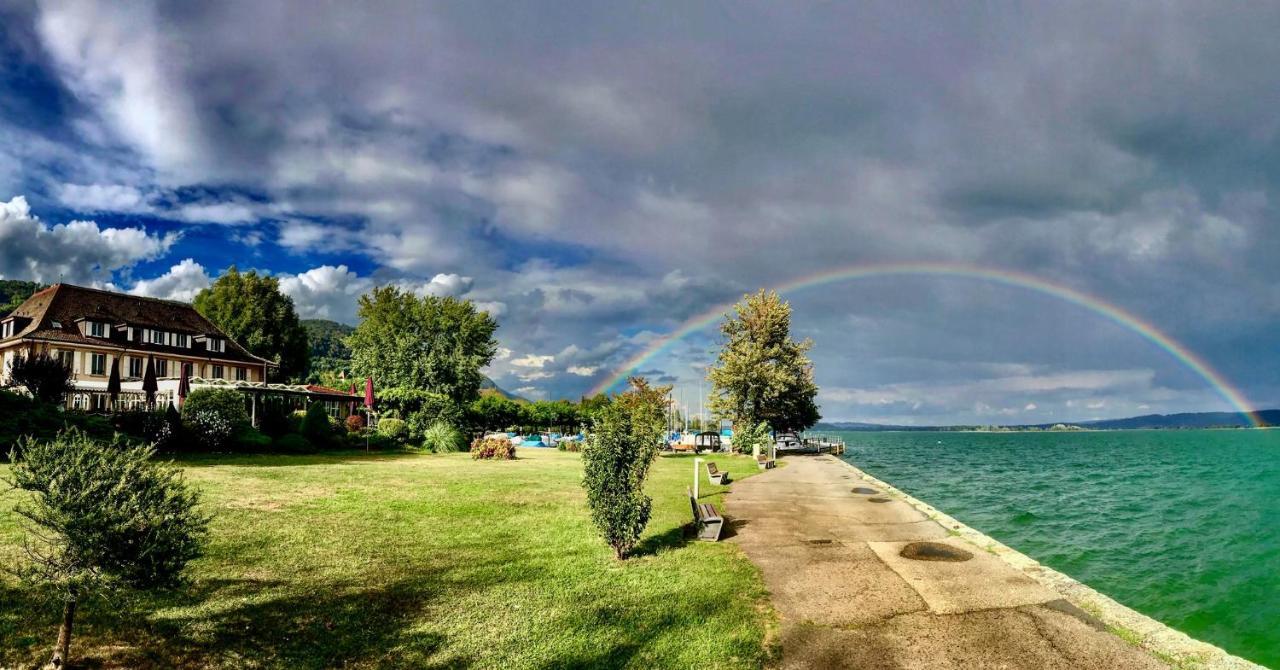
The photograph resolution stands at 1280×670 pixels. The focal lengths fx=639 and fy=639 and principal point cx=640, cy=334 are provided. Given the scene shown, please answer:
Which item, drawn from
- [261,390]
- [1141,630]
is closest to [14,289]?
[261,390]

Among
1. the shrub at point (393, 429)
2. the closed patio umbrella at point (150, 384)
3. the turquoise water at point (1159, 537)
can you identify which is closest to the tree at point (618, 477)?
the turquoise water at point (1159, 537)

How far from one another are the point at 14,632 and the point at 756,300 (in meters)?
53.2

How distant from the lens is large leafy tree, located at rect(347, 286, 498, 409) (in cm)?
5238

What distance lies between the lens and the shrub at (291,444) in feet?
93.2

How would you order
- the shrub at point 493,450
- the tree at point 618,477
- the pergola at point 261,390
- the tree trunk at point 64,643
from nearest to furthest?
the tree trunk at point 64,643
the tree at point 618,477
the shrub at point 493,450
the pergola at point 261,390

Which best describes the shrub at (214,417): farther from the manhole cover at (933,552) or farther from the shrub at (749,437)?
the shrub at (749,437)

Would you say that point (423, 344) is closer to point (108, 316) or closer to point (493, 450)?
point (108, 316)

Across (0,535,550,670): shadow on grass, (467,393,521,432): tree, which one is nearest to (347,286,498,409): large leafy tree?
(467,393,521,432): tree

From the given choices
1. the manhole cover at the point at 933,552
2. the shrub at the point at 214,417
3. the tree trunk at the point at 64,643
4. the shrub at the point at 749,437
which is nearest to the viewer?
the tree trunk at the point at 64,643

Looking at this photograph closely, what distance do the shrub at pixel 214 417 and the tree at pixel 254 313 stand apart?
39.1 metres

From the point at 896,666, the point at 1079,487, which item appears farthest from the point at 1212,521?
the point at 896,666

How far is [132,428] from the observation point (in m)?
23.2

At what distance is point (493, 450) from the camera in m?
31.5

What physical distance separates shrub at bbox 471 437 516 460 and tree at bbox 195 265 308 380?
40807 mm
